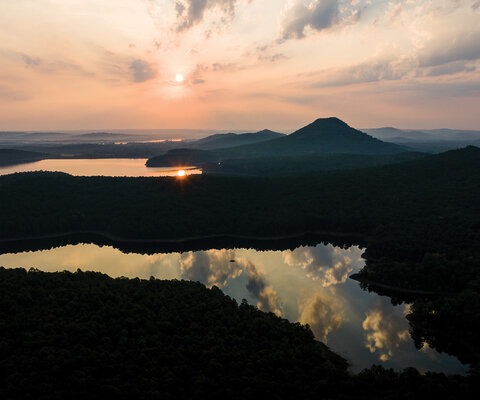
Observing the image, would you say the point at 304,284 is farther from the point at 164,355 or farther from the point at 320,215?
the point at 164,355

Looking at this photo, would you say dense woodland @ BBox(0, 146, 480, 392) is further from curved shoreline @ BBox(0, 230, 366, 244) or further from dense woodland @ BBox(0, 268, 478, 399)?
dense woodland @ BBox(0, 268, 478, 399)

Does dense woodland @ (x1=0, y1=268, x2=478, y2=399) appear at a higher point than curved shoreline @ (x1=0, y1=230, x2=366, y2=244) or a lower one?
higher

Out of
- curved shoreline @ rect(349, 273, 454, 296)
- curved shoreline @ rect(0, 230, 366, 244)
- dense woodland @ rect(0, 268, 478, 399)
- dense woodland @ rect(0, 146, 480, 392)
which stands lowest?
curved shoreline @ rect(0, 230, 366, 244)

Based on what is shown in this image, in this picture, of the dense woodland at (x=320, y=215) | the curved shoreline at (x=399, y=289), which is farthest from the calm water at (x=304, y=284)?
the dense woodland at (x=320, y=215)

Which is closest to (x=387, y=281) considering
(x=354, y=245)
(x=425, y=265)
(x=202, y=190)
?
(x=425, y=265)

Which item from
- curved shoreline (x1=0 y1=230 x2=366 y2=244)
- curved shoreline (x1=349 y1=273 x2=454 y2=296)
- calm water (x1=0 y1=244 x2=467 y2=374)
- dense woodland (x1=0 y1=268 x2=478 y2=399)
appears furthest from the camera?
curved shoreline (x1=0 y1=230 x2=366 y2=244)

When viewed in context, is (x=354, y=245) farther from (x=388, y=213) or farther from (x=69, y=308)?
(x=69, y=308)

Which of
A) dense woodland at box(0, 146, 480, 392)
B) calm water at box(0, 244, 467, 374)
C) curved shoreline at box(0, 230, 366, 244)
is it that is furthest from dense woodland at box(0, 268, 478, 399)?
curved shoreline at box(0, 230, 366, 244)
